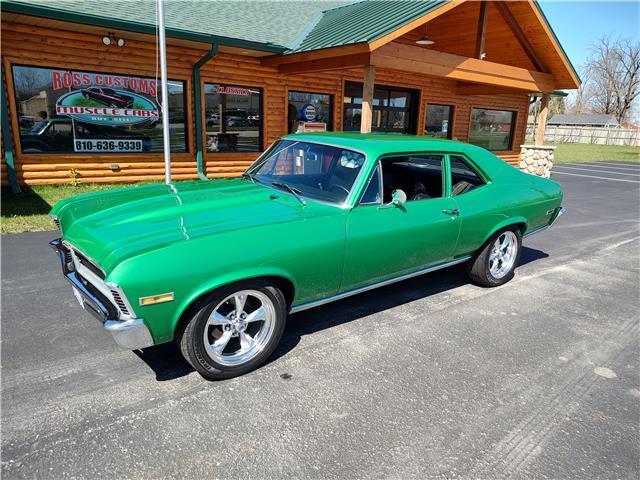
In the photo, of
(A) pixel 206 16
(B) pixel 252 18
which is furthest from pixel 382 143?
(B) pixel 252 18

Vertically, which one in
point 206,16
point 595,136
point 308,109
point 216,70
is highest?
point 206,16

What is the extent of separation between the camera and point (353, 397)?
9.49 ft

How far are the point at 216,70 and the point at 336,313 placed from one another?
8679mm

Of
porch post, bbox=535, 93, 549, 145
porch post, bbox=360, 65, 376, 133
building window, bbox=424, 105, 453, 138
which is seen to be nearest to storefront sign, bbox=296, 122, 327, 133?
porch post, bbox=360, 65, 376, 133

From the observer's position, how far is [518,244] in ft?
16.8

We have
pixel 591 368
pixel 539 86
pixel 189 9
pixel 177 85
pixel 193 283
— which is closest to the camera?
pixel 193 283

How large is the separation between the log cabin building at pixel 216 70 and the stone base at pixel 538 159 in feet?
5.64

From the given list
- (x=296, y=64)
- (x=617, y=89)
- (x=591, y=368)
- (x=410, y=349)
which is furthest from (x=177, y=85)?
(x=617, y=89)

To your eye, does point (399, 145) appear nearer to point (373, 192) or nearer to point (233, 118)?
point (373, 192)

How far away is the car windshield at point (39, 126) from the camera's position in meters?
9.05

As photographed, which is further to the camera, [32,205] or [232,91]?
[232,91]

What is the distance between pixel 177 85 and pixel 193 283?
29.9ft

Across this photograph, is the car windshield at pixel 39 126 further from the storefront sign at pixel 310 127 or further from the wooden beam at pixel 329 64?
the storefront sign at pixel 310 127

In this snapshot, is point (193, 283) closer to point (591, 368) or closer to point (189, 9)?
point (591, 368)
